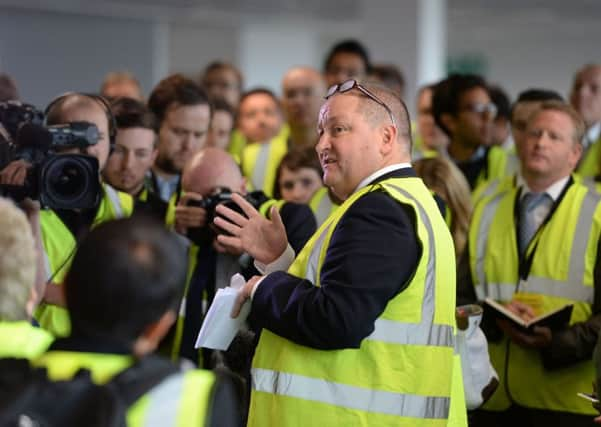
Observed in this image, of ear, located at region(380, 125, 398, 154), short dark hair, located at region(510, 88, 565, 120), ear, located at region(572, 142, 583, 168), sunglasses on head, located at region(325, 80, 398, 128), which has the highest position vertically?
short dark hair, located at region(510, 88, 565, 120)

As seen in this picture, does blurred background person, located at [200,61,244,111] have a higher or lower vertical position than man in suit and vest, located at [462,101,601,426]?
higher

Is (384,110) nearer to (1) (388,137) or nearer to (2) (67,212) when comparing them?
(1) (388,137)

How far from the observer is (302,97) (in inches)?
237

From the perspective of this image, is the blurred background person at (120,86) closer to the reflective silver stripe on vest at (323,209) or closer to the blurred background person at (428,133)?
the blurred background person at (428,133)

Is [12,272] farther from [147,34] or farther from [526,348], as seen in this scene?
[147,34]

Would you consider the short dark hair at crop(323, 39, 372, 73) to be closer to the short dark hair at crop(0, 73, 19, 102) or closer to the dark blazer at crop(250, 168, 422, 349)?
the short dark hair at crop(0, 73, 19, 102)

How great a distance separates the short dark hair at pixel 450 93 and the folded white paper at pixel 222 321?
2.88 metres

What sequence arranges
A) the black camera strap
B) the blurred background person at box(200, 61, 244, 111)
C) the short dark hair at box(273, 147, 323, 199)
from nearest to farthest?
the black camera strap → the short dark hair at box(273, 147, 323, 199) → the blurred background person at box(200, 61, 244, 111)

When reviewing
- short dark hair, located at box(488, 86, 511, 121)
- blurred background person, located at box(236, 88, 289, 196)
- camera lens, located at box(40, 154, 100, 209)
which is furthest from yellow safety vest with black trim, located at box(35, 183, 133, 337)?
short dark hair, located at box(488, 86, 511, 121)

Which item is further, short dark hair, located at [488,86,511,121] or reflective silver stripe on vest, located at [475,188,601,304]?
short dark hair, located at [488,86,511,121]

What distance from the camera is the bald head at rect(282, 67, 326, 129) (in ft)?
19.3

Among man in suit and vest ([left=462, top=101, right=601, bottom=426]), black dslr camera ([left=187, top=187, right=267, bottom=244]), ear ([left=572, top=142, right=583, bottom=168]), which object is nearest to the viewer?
black dslr camera ([left=187, top=187, right=267, bottom=244])

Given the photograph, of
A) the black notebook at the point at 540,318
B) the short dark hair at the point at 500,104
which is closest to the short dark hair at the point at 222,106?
the short dark hair at the point at 500,104

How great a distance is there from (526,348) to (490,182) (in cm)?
129
